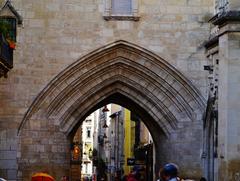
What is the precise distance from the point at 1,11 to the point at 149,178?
11134 millimetres

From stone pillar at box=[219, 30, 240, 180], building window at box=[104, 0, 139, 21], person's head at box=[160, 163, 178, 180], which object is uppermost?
building window at box=[104, 0, 139, 21]

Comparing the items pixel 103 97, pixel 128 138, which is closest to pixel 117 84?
pixel 103 97

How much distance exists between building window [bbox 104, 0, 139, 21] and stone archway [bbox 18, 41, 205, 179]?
692mm

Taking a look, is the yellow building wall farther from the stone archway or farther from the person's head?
the person's head

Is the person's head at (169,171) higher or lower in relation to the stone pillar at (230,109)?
lower

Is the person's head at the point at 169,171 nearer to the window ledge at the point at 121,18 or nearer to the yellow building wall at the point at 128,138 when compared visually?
the window ledge at the point at 121,18

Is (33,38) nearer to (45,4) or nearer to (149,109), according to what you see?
(45,4)

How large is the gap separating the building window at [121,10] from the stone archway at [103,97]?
69cm

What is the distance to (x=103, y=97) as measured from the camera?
20812 mm

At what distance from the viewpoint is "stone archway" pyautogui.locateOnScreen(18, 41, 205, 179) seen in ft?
65.4

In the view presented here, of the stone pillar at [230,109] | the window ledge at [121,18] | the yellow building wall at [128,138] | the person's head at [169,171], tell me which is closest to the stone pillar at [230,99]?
the stone pillar at [230,109]

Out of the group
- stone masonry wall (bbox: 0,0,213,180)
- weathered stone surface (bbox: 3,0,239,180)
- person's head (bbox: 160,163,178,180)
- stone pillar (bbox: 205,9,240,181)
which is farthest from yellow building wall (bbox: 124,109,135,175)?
person's head (bbox: 160,163,178,180)

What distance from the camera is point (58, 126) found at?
20.2 m

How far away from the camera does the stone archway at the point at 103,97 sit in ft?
65.4
